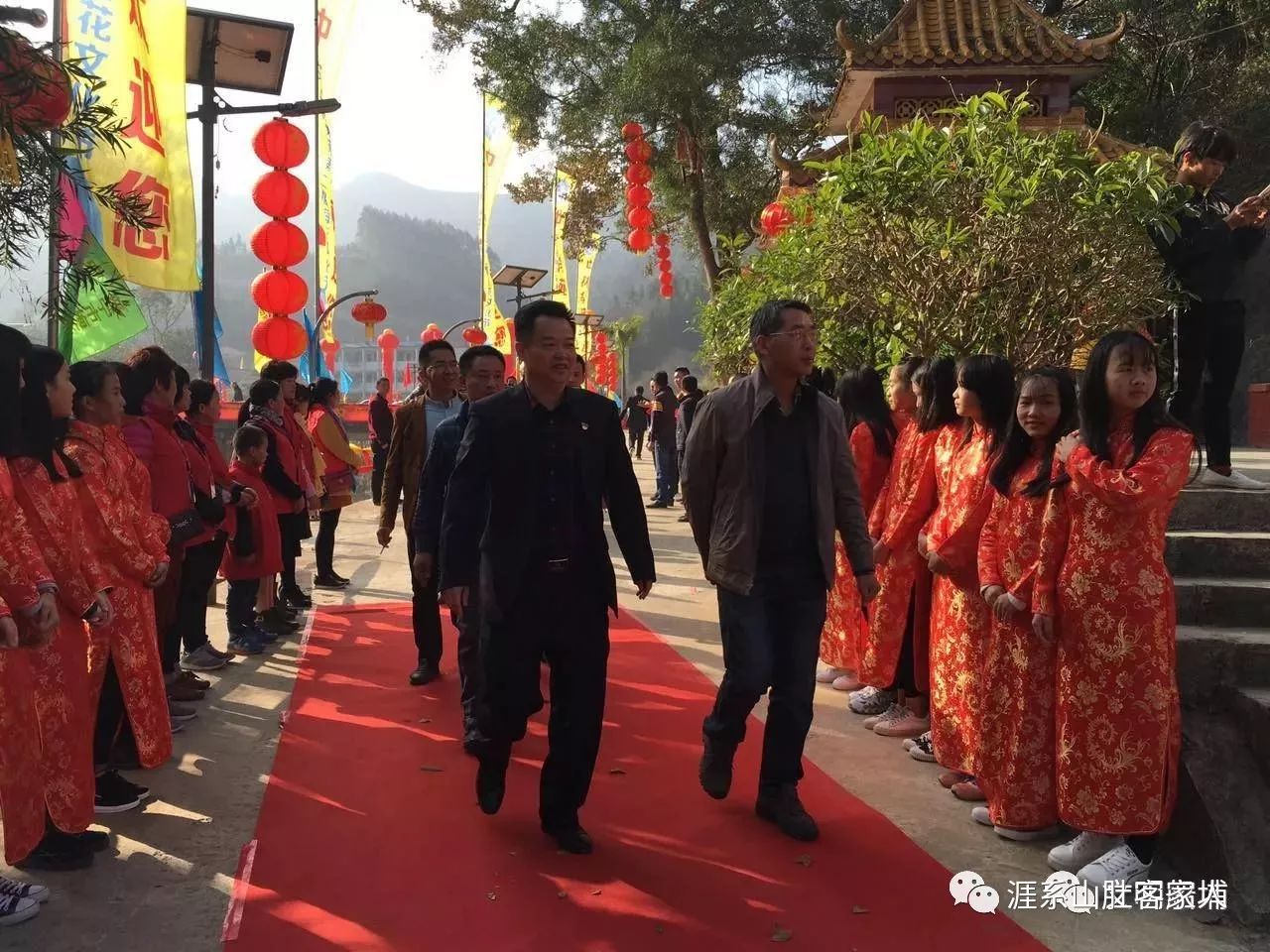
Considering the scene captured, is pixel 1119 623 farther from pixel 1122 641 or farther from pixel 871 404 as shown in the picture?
pixel 871 404

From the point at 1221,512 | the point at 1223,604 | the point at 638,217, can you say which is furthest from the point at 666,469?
the point at 1223,604

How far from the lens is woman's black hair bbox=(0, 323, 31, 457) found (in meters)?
2.53

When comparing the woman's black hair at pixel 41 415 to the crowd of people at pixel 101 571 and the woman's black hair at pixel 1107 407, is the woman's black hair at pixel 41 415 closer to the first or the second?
the crowd of people at pixel 101 571

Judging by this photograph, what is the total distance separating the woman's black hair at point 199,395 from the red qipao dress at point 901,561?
3.39 m

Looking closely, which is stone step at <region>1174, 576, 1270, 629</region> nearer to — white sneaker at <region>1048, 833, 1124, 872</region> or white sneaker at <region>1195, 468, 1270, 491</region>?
white sneaker at <region>1195, 468, 1270, 491</region>

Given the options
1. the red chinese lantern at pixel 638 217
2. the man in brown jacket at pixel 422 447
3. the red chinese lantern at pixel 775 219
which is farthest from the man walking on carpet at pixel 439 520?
the red chinese lantern at pixel 638 217

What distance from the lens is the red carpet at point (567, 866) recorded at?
241 cm

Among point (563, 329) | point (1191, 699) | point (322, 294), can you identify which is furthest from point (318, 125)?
point (1191, 699)

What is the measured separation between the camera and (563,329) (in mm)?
2869

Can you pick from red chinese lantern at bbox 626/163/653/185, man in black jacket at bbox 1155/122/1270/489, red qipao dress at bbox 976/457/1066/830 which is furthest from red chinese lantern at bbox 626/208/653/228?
red qipao dress at bbox 976/457/1066/830

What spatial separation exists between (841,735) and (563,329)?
7.18 feet

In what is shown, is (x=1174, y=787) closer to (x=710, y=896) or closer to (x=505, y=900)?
(x=710, y=896)

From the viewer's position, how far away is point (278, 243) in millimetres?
8133

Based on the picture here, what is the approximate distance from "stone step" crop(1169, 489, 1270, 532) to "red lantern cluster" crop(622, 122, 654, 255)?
Result: 30.3 feet
